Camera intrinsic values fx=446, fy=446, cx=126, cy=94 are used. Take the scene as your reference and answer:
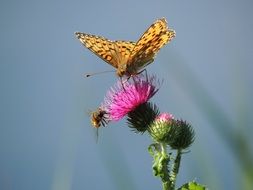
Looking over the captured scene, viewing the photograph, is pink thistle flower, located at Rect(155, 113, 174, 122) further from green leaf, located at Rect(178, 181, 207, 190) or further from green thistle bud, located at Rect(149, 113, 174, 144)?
green leaf, located at Rect(178, 181, 207, 190)

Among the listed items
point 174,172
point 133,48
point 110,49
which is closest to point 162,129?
point 174,172

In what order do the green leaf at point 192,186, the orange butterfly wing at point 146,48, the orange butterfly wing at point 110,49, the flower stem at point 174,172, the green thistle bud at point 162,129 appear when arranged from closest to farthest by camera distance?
the green leaf at point 192,186 < the flower stem at point 174,172 < the green thistle bud at point 162,129 < the orange butterfly wing at point 146,48 < the orange butterfly wing at point 110,49

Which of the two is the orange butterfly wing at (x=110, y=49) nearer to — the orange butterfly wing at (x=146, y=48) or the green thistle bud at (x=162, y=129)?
the orange butterfly wing at (x=146, y=48)

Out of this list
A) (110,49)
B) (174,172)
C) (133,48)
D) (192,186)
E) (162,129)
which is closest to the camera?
(192,186)

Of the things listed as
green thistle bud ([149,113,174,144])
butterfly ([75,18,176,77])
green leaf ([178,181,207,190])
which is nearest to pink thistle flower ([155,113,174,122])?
green thistle bud ([149,113,174,144])

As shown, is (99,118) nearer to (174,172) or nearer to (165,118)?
(165,118)

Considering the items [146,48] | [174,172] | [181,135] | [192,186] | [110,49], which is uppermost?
[110,49]

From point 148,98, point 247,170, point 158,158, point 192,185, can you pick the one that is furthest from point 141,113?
point 247,170

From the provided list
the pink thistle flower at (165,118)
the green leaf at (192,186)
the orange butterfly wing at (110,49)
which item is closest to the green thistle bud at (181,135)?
the pink thistle flower at (165,118)
